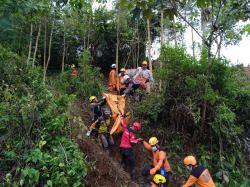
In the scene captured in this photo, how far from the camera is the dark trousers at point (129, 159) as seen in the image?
979 cm

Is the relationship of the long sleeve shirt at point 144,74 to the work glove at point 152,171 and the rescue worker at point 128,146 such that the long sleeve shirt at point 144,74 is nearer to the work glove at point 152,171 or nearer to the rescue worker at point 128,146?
the rescue worker at point 128,146

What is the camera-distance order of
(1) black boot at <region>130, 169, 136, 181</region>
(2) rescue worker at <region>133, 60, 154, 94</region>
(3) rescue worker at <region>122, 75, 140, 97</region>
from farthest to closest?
(3) rescue worker at <region>122, 75, 140, 97</region>
(2) rescue worker at <region>133, 60, 154, 94</region>
(1) black boot at <region>130, 169, 136, 181</region>

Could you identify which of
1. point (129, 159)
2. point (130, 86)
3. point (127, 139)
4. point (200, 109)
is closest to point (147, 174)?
point (129, 159)

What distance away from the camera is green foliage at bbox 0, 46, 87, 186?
7.89 m

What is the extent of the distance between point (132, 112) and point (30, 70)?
339cm

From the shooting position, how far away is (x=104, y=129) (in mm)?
10336

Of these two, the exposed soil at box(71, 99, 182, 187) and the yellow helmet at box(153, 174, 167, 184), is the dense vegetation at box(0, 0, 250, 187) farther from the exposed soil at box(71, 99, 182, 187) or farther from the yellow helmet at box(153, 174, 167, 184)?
the yellow helmet at box(153, 174, 167, 184)

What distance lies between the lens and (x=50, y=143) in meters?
8.70

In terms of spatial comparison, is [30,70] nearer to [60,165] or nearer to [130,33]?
[60,165]

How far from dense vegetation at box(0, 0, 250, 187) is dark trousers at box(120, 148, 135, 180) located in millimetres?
1318

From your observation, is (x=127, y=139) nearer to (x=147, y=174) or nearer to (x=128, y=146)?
(x=128, y=146)

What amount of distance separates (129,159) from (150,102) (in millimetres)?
2816

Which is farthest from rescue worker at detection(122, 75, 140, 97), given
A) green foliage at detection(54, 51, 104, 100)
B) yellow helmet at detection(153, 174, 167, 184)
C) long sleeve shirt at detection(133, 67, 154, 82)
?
yellow helmet at detection(153, 174, 167, 184)

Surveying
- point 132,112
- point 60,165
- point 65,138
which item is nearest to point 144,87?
point 132,112
